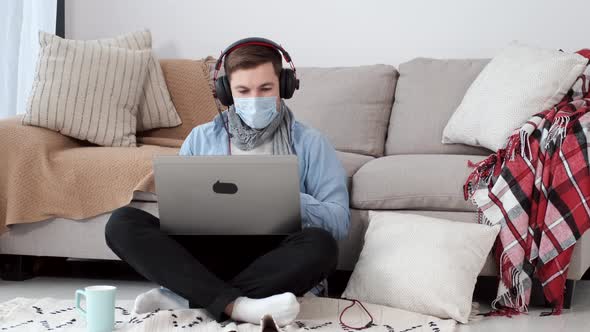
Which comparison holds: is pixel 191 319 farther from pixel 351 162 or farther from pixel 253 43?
pixel 351 162

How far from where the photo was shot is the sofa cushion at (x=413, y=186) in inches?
101

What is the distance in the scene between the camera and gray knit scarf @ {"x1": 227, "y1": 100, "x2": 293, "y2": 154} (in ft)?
7.69

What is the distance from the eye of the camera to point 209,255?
2275 mm

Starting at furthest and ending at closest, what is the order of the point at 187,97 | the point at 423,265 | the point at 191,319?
1. the point at 187,97
2. the point at 423,265
3. the point at 191,319

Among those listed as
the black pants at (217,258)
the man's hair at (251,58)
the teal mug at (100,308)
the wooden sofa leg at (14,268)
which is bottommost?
the wooden sofa leg at (14,268)

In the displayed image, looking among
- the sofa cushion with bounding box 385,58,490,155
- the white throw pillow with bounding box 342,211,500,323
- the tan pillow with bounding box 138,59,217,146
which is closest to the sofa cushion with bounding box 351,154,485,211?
the white throw pillow with bounding box 342,211,500,323

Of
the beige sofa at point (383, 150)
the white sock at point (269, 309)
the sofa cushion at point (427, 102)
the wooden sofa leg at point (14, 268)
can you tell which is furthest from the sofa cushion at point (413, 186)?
the wooden sofa leg at point (14, 268)

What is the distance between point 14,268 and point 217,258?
91 cm

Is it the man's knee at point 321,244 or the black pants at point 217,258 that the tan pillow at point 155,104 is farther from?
the man's knee at point 321,244

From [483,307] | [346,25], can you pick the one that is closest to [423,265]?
[483,307]

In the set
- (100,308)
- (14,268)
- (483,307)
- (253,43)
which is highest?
(253,43)

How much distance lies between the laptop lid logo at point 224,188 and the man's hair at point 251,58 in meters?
0.35

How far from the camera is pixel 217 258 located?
228 cm

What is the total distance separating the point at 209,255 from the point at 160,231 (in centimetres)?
15
